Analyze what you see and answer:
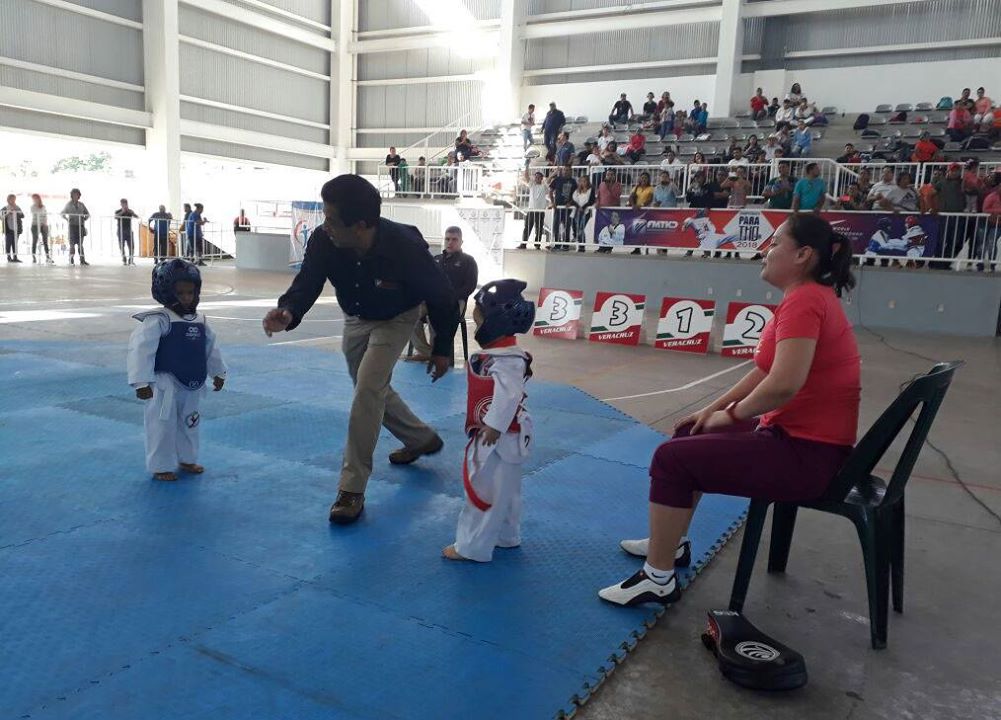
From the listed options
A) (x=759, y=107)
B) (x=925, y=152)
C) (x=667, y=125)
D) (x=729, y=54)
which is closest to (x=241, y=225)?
(x=667, y=125)

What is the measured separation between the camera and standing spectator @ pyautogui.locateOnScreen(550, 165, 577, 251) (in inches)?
744

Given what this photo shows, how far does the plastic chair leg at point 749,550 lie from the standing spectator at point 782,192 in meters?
13.7

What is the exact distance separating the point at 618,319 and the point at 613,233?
6523mm

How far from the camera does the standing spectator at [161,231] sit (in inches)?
1051

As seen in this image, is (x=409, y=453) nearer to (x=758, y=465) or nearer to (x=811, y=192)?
(x=758, y=465)

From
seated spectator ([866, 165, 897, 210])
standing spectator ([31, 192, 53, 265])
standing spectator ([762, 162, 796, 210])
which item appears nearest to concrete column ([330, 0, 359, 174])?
standing spectator ([31, 192, 53, 265])

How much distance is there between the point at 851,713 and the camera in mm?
2734

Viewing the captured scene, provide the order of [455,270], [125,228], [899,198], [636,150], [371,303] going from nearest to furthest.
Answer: [371,303]
[455,270]
[899,198]
[636,150]
[125,228]

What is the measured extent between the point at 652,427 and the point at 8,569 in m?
4.94

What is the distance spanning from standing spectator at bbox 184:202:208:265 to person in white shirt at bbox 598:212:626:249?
1544cm

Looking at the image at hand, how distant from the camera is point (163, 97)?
31031 mm

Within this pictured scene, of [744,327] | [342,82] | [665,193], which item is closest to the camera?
[744,327]

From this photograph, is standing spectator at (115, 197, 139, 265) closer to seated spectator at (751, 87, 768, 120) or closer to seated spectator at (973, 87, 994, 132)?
seated spectator at (751, 87, 768, 120)

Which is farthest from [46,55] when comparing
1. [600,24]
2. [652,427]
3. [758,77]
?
[652,427]
